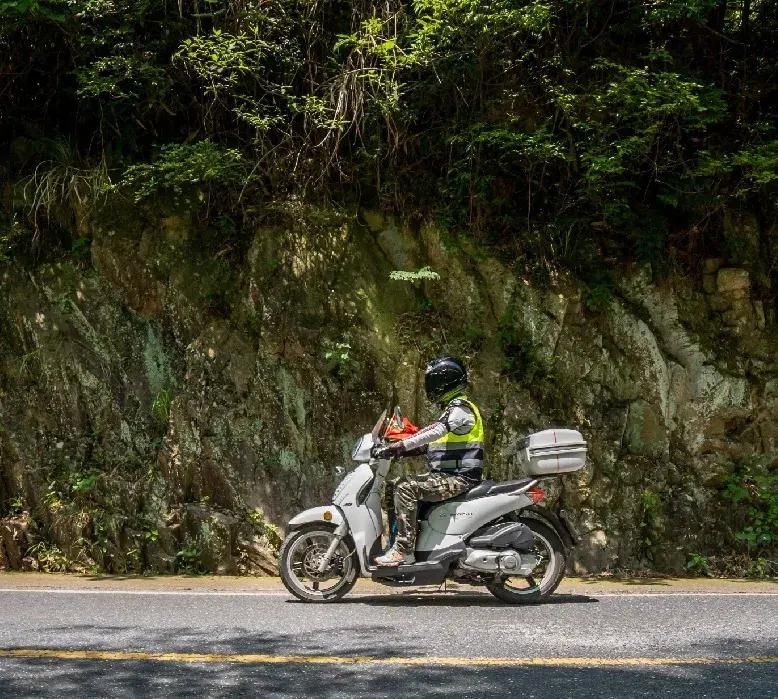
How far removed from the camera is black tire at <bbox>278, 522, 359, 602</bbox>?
8.06 meters

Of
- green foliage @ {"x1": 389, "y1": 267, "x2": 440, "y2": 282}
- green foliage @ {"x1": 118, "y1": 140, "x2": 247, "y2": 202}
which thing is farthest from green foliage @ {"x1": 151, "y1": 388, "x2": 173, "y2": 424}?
green foliage @ {"x1": 389, "y1": 267, "x2": 440, "y2": 282}

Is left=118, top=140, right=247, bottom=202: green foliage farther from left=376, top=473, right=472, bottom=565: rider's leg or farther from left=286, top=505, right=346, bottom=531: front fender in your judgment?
left=376, top=473, right=472, bottom=565: rider's leg

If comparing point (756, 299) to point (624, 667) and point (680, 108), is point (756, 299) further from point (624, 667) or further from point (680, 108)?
point (624, 667)

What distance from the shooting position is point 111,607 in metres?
A: 7.66

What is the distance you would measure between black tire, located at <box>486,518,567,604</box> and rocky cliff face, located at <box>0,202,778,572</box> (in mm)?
1952

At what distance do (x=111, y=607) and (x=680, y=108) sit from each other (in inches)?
299

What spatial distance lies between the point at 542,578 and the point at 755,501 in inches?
134

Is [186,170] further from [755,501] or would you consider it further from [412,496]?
[755,501]

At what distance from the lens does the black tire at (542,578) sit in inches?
315

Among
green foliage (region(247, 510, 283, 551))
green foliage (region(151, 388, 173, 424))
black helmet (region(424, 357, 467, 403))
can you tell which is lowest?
green foliage (region(247, 510, 283, 551))

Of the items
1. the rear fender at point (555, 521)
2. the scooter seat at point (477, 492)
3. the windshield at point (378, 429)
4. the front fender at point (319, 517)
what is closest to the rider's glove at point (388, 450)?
the windshield at point (378, 429)

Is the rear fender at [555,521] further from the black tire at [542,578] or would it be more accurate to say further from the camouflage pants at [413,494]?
the camouflage pants at [413,494]

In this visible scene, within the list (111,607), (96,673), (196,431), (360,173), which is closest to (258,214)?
(360,173)

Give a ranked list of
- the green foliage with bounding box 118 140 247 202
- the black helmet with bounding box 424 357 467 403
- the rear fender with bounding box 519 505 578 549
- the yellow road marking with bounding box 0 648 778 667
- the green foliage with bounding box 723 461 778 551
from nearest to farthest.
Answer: the yellow road marking with bounding box 0 648 778 667 → the rear fender with bounding box 519 505 578 549 → the black helmet with bounding box 424 357 467 403 → the green foliage with bounding box 723 461 778 551 → the green foliage with bounding box 118 140 247 202
